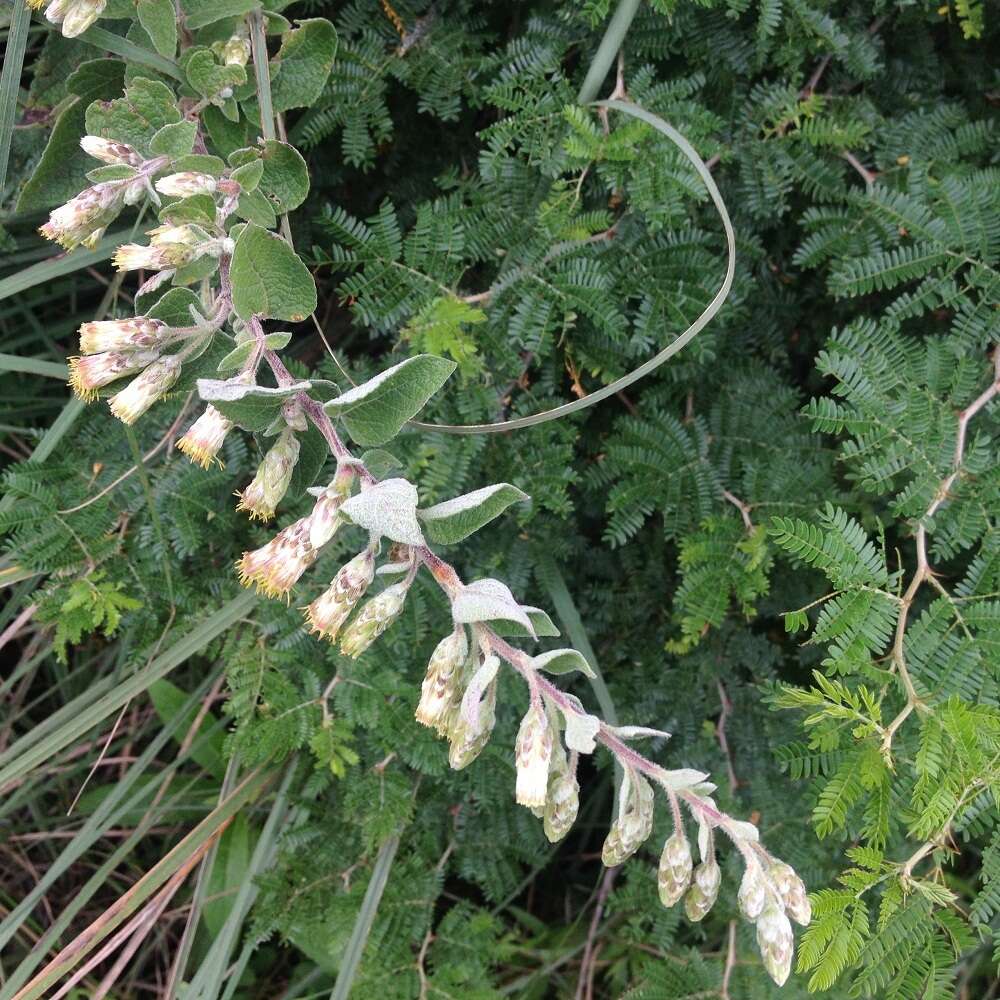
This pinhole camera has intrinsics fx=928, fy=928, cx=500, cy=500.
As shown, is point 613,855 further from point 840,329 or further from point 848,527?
point 840,329

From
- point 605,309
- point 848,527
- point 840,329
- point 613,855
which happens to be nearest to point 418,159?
point 605,309

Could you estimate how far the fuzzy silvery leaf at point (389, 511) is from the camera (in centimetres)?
102

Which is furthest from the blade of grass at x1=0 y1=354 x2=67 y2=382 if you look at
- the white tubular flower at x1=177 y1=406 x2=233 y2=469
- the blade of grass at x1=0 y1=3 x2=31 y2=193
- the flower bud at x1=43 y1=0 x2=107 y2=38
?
the white tubular flower at x1=177 y1=406 x2=233 y2=469

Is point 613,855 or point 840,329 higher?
point 840,329

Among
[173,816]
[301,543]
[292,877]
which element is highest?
[301,543]

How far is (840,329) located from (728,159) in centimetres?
49

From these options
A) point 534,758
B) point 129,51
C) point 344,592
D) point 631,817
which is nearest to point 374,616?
point 344,592

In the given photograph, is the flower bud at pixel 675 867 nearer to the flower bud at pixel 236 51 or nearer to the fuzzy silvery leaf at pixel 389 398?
the fuzzy silvery leaf at pixel 389 398

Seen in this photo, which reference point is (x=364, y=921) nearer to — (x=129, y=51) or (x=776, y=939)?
(x=776, y=939)

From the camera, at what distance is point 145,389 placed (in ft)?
3.81

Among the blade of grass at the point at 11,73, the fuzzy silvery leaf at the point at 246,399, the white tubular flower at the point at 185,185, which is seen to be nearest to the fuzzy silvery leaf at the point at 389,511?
the fuzzy silvery leaf at the point at 246,399

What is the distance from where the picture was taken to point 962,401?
5.63 feet

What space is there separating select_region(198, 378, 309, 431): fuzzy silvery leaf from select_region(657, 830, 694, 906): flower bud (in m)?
0.73

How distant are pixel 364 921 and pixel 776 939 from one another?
1.10 metres
